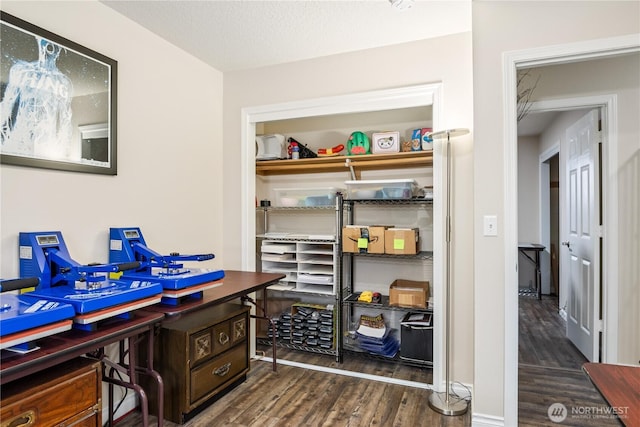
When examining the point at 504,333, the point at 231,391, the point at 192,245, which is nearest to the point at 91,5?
the point at 192,245

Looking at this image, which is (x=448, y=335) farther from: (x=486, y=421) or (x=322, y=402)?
(x=322, y=402)

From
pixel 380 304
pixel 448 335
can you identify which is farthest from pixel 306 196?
pixel 448 335

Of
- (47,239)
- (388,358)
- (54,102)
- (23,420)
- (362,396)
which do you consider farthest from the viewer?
(388,358)

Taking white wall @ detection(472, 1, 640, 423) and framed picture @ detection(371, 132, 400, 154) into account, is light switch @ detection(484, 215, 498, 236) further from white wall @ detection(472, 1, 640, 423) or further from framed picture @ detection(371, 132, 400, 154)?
framed picture @ detection(371, 132, 400, 154)

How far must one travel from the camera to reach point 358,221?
3488 mm

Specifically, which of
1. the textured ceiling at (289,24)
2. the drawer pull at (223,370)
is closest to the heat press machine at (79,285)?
the drawer pull at (223,370)

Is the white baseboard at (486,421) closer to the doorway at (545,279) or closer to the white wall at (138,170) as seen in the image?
the doorway at (545,279)

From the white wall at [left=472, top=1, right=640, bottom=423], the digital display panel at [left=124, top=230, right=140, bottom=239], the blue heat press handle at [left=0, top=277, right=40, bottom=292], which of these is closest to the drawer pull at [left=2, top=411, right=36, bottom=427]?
the blue heat press handle at [left=0, top=277, right=40, bottom=292]

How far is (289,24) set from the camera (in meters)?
2.46

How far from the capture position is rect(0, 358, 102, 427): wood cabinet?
1304mm

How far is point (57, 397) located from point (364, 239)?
2152 mm

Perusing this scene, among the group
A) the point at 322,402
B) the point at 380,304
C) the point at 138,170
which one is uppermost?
the point at 138,170

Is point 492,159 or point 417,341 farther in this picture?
point 417,341

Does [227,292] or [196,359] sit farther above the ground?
[227,292]
